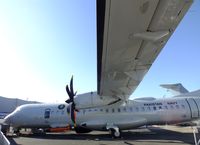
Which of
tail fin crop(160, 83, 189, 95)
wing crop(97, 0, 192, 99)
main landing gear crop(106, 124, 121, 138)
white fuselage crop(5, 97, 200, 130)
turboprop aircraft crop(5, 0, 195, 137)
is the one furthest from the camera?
tail fin crop(160, 83, 189, 95)

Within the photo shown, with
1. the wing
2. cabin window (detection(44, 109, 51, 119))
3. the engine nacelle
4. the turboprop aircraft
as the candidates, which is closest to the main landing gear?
the turboprop aircraft

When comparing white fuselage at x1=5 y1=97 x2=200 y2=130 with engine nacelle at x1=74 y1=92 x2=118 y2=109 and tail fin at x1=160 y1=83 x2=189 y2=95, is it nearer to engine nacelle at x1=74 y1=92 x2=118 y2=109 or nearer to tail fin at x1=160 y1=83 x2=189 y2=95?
engine nacelle at x1=74 y1=92 x2=118 y2=109

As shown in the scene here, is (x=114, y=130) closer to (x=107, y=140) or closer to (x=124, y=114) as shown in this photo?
(x=124, y=114)

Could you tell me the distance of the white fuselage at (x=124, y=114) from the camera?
1770 cm

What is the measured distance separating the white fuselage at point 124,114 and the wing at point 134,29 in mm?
9500

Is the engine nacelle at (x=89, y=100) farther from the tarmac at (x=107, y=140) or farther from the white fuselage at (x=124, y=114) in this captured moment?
the white fuselage at (x=124, y=114)

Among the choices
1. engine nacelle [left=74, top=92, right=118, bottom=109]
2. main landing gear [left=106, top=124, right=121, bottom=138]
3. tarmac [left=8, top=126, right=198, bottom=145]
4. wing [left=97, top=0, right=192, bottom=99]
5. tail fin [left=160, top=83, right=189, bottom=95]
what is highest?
tail fin [left=160, top=83, right=189, bottom=95]

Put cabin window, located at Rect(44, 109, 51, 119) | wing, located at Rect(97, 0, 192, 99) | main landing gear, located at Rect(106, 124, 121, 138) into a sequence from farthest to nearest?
cabin window, located at Rect(44, 109, 51, 119) → main landing gear, located at Rect(106, 124, 121, 138) → wing, located at Rect(97, 0, 192, 99)

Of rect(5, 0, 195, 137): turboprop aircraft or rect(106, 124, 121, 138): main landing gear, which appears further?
rect(106, 124, 121, 138): main landing gear

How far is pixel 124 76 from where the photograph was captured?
1085 centimetres

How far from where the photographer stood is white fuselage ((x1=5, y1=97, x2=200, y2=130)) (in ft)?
58.1

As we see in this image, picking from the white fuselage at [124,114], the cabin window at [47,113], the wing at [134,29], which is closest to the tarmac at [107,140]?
the white fuselage at [124,114]

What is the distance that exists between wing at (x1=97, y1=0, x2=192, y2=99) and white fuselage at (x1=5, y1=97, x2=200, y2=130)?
9500 millimetres

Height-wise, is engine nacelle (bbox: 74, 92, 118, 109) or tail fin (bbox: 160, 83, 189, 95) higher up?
tail fin (bbox: 160, 83, 189, 95)
